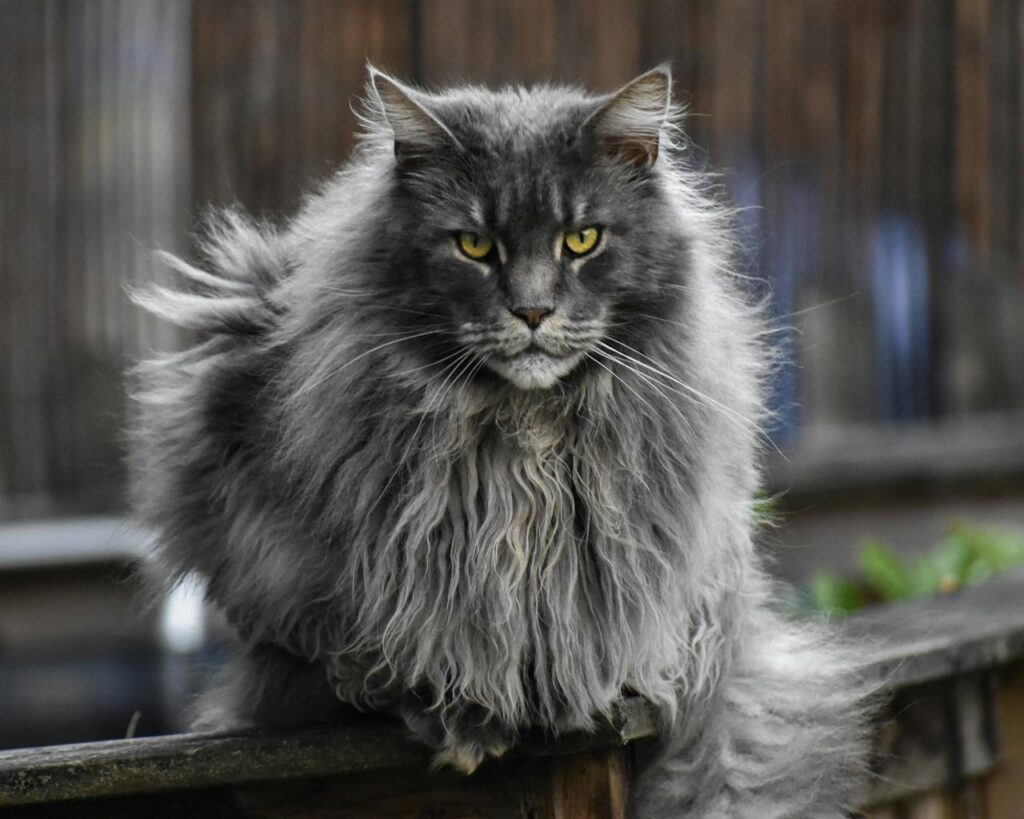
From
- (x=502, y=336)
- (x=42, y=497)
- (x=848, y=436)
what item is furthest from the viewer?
(x=848, y=436)

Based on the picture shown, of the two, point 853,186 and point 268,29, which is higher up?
point 268,29

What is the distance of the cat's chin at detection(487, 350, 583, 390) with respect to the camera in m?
2.32

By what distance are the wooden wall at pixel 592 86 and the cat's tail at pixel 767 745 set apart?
217cm

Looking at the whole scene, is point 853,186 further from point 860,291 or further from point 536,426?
point 536,426

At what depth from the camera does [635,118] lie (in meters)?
2.45

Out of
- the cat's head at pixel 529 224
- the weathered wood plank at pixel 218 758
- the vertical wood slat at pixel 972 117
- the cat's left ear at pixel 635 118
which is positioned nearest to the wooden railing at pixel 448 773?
the weathered wood plank at pixel 218 758

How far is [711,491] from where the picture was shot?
257 cm

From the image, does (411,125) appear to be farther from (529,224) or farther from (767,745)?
(767,745)

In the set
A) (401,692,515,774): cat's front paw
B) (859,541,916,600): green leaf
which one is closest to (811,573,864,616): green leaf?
(859,541,916,600): green leaf

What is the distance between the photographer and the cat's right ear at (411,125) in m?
2.38

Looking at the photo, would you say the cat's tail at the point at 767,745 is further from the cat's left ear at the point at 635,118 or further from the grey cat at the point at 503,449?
the cat's left ear at the point at 635,118

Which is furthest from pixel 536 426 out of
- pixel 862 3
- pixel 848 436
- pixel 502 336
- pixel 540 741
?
pixel 862 3

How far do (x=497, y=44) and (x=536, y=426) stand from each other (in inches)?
143

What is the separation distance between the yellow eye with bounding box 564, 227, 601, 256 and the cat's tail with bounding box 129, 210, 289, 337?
66 cm
